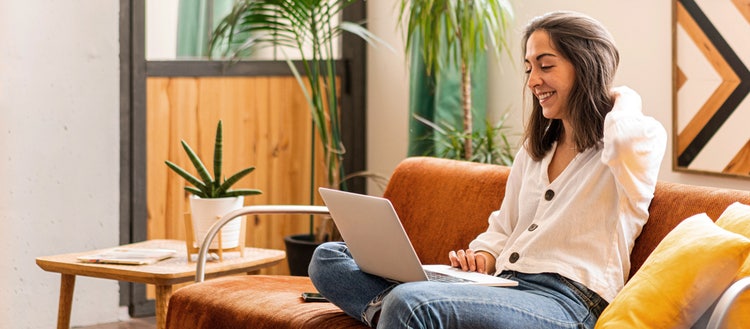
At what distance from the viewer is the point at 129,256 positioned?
314cm

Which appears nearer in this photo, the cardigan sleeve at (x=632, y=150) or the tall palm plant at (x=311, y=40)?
the cardigan sleeve at (x=632, y=150)

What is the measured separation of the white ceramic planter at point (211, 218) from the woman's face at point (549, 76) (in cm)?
103

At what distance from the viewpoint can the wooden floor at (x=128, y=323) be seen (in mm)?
4109

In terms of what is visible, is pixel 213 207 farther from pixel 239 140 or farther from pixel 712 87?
pixel 712 87

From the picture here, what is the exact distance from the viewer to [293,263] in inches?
169

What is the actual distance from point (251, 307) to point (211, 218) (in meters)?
0.52

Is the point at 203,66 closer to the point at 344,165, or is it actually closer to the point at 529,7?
the point at 344,165

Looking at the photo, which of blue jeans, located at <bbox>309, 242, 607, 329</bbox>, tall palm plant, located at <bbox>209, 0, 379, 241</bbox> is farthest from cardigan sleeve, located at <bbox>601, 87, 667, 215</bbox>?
tall palm plant, located at <bbox>209, 0, 379, 241</bbox>

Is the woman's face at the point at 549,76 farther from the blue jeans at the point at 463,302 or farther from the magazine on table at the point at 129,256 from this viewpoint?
the magazine on table at the point at 129,256

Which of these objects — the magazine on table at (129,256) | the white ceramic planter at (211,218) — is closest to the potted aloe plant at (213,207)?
the white ceramic planter at (211,218)

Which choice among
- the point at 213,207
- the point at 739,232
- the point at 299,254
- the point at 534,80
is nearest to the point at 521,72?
the point at 299,254

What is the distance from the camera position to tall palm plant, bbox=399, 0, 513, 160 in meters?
3.79

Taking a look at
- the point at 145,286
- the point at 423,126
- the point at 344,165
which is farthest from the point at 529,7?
the point at 145,286

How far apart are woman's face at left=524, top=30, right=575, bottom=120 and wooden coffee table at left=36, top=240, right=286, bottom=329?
39.9 inches
